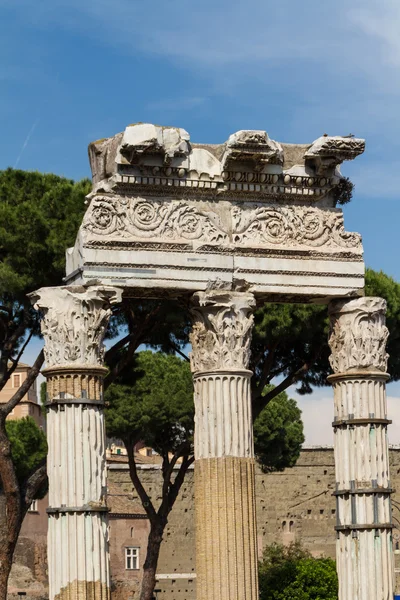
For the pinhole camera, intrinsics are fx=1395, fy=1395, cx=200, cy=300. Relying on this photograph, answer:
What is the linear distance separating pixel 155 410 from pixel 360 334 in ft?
80.1

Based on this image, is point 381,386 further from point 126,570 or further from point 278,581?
point 126,570

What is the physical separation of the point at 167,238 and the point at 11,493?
9.82m

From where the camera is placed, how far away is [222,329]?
51.0 feet

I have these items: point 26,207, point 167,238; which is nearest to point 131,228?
point 167,238

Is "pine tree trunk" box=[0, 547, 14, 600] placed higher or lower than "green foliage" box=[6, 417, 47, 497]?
lower

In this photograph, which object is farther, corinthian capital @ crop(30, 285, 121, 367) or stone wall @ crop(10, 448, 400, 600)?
stone wall @ crop(10, 448, 400, 600)

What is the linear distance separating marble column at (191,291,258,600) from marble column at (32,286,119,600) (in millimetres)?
1118

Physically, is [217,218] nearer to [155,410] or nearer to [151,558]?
[151,558]

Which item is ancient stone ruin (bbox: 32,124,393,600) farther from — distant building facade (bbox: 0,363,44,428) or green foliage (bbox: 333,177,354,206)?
distant building facade (bbox: 0,363,44,428)

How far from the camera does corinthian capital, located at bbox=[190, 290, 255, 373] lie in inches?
610

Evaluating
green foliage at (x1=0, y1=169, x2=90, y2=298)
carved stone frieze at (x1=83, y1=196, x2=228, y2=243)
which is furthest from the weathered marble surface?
green foliage at (x1=0, y1=169, x2=90, y2=298)

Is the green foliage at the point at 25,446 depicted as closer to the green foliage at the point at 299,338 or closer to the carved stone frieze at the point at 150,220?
the green foliage at the point at 299,338

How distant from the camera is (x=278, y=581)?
102 feet

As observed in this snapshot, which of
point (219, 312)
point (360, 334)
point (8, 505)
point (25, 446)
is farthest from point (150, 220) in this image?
point (25, 446)
